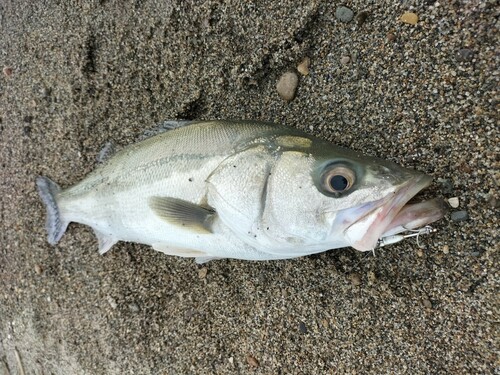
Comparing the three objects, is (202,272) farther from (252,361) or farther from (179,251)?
(252,361)

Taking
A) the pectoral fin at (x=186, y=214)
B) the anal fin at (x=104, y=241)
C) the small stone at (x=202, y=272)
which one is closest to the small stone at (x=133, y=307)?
the anal fin at (x=104, y=241)

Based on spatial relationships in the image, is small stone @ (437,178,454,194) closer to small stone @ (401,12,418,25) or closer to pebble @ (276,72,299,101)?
small stone @ (401,12,418,25)

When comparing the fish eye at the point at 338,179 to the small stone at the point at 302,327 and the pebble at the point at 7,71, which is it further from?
the pebble at the point at 7,71

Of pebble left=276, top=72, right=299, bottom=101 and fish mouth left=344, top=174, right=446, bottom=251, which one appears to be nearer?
fish mouth left=344, top=174, right=446, bottom=251

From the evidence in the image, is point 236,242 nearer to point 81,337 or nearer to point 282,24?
point 282,24

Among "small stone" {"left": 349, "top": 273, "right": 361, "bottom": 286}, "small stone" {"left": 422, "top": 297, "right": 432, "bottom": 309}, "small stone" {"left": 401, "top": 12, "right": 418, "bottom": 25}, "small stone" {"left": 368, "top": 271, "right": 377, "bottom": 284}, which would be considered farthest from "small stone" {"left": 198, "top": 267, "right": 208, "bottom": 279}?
"small stone" {"left": 401, "top": 12, "right": 418, "bottom": 25}
